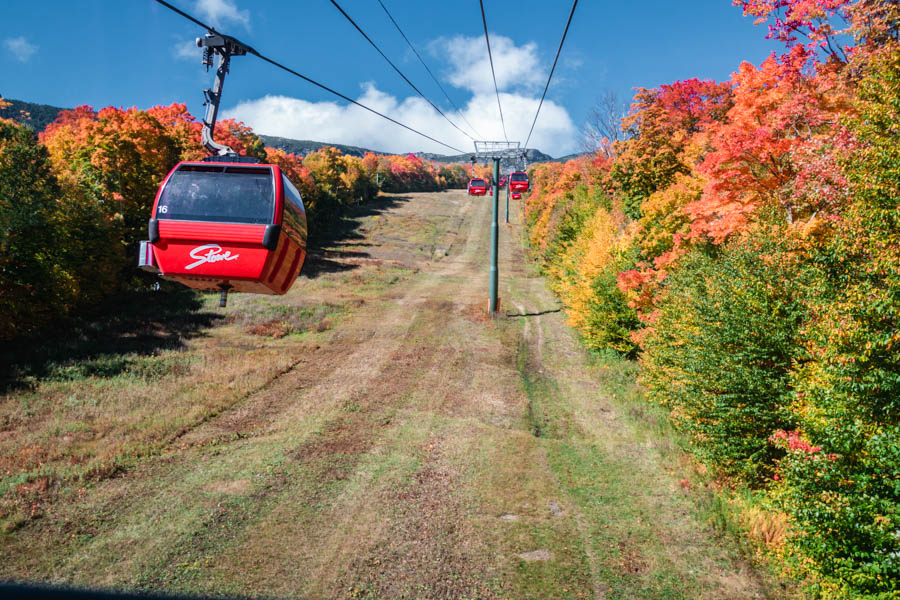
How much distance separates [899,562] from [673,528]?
209 inches

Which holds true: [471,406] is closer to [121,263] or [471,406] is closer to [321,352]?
[321,352]

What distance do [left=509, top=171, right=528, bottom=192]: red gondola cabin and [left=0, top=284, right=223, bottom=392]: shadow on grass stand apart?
29.7 m

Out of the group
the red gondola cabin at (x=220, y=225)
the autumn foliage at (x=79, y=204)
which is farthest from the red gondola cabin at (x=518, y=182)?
the red gondola cabin at (x=220, y=225)

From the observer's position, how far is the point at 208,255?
30.3ft

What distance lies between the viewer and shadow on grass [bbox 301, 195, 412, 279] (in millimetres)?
56200

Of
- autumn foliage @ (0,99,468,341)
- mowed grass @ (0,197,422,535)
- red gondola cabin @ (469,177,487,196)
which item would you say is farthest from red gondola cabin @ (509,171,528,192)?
autumn foliage @ (0,99,468,341)

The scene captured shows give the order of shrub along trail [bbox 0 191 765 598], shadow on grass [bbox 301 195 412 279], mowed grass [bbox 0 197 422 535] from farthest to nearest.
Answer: shadow on grass [bbox 301 195 412 279] < mowed grass [bbox 0 197 422 535] < shrub along trail [bbox 0 191 765 598]

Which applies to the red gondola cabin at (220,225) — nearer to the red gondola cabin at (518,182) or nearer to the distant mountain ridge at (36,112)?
the red gondola cabin at (518,182)

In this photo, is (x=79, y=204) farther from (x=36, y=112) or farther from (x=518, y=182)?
(x=36, y=112)

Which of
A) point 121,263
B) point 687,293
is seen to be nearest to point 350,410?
point 687,293

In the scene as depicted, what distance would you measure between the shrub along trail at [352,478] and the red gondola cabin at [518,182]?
22634 mm

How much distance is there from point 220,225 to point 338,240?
70.1 meters

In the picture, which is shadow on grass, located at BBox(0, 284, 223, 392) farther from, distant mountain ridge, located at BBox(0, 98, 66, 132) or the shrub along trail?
distant mountain ridge, located at BBox(0, 98, 66, 132)

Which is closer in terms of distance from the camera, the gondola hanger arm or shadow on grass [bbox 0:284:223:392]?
the gondola hanger arm
